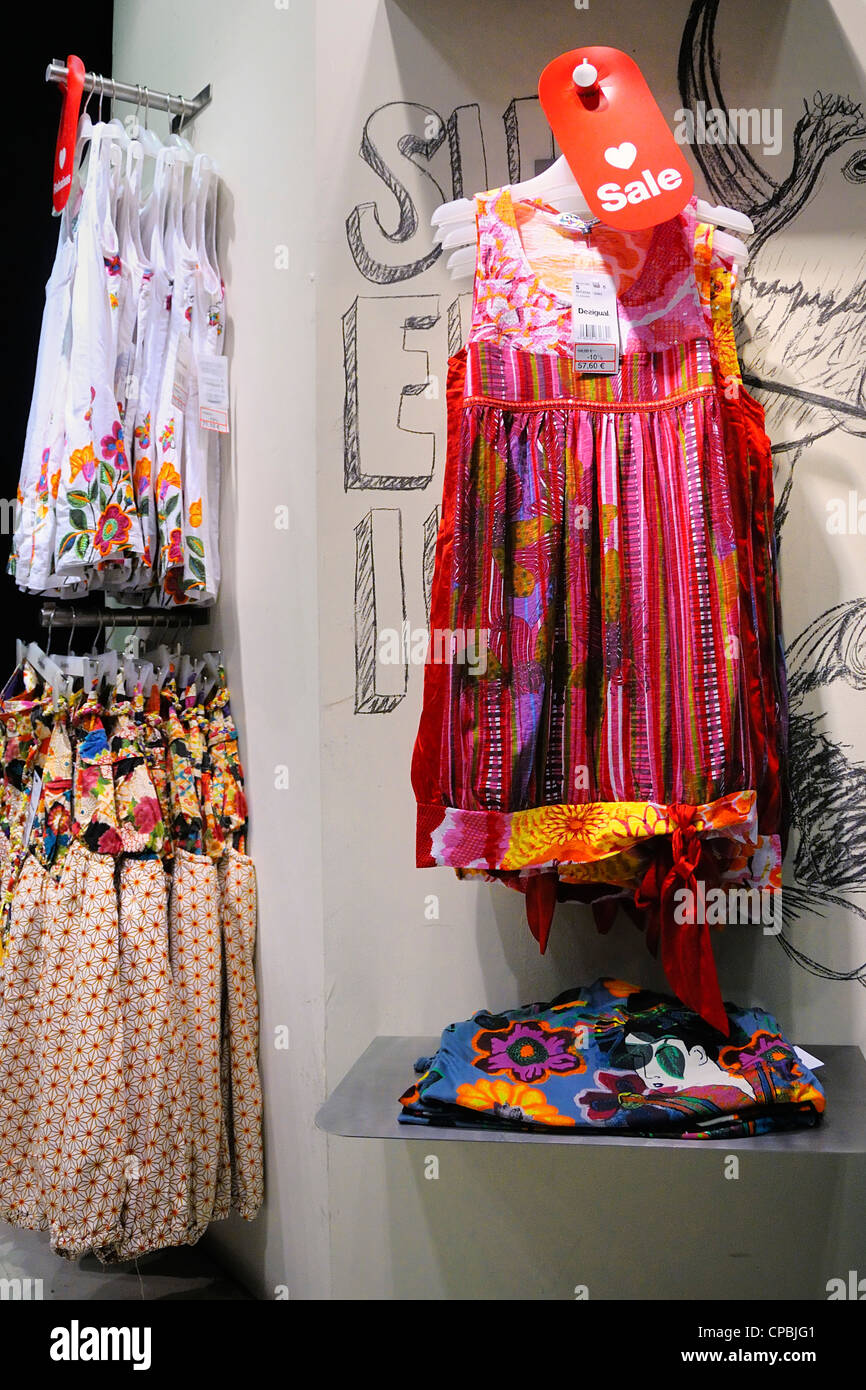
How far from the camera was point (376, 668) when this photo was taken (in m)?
1.88

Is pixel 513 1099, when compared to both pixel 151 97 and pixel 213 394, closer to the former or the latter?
pixel 213 394

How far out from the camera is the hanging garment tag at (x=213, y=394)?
2152 mm

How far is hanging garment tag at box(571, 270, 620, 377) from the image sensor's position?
1.54 m

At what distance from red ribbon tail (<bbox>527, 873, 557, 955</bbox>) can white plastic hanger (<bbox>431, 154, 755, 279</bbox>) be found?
879 mm

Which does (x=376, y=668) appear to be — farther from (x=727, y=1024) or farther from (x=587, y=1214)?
(x=587, y=1214)

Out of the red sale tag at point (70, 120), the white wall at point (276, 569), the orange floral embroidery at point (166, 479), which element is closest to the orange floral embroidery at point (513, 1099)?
the white wall at point (276, 569)

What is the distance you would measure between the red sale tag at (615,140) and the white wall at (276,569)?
0.54 metres

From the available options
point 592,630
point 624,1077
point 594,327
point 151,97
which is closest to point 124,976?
point 624,1077

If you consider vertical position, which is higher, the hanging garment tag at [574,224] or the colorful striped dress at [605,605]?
the hanging garment tag at [574,224]

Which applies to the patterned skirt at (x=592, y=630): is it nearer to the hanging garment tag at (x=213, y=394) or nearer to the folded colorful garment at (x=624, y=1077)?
the folded colorful garment at (x=624, y=1077)

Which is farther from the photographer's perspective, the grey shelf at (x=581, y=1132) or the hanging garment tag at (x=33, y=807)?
the hanging garment tag at (x=33, y=807)

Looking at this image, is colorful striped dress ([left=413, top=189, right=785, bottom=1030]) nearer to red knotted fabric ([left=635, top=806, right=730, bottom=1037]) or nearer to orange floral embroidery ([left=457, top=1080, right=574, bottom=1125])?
red knotted fabric ([left=635, top=806, right=730, bottom=1037])

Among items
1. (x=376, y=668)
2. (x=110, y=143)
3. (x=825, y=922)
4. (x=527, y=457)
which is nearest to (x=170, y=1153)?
(x=376, y=668)
